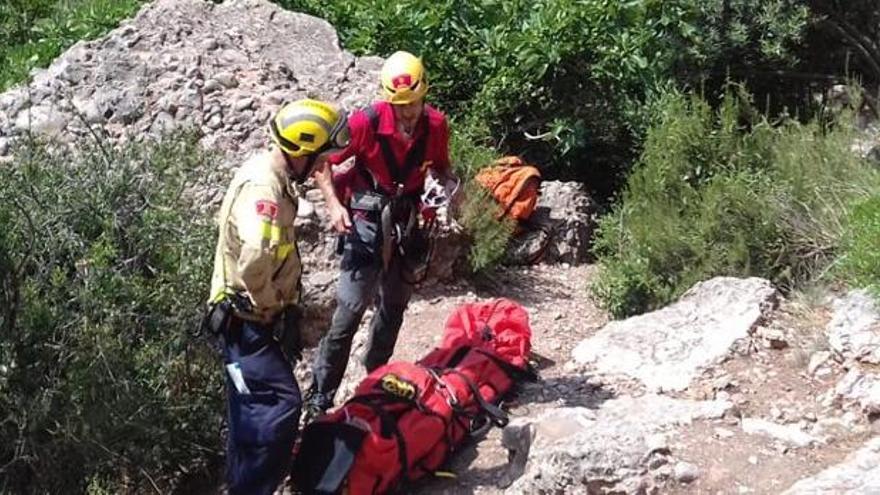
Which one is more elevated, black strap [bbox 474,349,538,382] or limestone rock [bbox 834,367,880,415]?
limestone rock [bbox 834,367,880,415]

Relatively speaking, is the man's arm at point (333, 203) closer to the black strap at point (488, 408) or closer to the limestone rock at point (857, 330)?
the black strap at point (488, 408)

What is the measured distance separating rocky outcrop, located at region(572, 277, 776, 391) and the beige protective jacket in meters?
1.82

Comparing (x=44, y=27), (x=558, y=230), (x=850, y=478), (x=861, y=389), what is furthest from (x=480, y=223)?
(x=44, y=27)

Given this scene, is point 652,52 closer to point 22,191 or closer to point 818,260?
point 818,260

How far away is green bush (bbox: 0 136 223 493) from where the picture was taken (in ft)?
17.8

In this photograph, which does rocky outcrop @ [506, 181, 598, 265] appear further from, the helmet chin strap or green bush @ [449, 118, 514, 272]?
the helmet chin strap

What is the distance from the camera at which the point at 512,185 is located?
331 inches

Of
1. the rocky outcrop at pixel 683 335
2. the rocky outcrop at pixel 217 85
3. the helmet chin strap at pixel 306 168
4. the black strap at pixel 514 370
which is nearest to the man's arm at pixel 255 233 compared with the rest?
the helmet chin strap at pixel 306 168

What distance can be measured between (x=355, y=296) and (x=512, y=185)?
283 cm

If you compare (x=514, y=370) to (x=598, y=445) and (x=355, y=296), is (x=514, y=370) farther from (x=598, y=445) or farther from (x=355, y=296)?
(x=598, y=445)

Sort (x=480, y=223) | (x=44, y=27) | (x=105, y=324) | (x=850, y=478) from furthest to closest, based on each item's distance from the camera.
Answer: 1. (x=44, y=27)
2. (x=480, y=223)
3. (x=105, y=324)
4. (x=850, y=478)

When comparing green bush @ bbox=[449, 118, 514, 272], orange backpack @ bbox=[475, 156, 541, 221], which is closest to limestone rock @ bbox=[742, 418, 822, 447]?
green bush @ bbox=[449, 118, 514, 272]

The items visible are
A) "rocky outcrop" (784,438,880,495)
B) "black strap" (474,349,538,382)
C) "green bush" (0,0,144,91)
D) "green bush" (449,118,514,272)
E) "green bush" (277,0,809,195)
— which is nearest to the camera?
"rocky outcrop" (784,438,880,495)

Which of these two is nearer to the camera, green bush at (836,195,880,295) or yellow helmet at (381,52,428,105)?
yellow helmet at (381,52,428,105)
